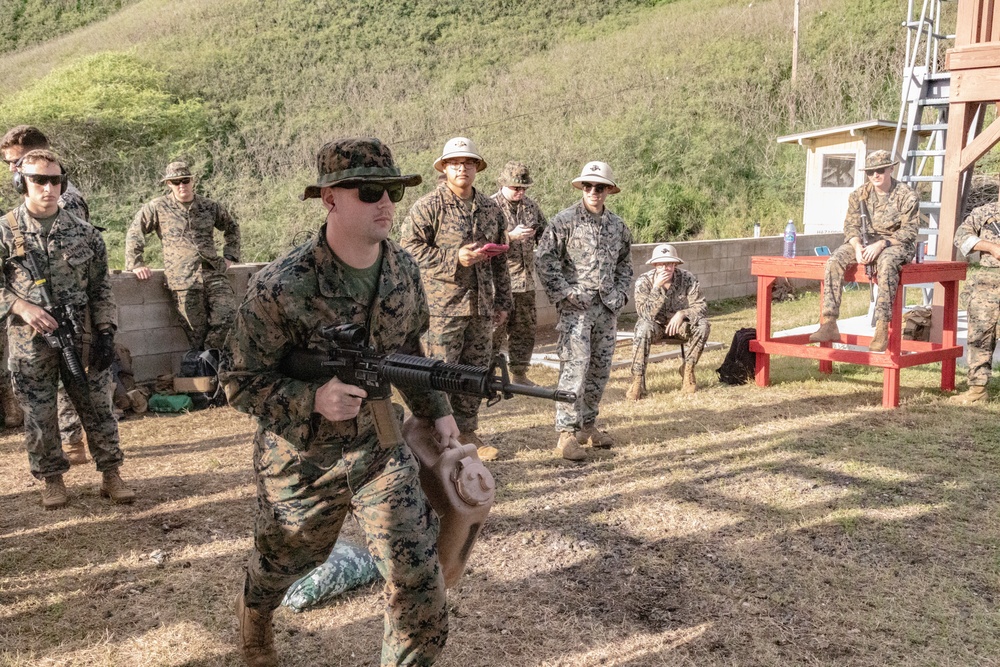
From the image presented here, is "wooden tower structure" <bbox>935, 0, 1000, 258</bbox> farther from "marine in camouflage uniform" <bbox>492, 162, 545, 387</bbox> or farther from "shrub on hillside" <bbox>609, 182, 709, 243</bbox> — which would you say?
"shrub on hillside" <bbox>609, 182, 709, 243</bbox>

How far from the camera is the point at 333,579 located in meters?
4.41

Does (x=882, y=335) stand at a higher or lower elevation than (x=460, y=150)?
lower

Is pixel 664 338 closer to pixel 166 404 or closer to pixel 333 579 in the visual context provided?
pixel 166 404

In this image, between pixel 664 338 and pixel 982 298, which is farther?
pixel 664 338

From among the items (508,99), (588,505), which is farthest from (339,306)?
(508,99)

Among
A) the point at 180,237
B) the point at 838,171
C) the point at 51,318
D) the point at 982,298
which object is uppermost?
the point at 838,171

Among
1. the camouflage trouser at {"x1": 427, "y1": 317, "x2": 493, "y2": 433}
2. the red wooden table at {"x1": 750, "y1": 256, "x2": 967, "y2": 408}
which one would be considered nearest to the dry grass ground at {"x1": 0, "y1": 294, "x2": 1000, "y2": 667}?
the camouflage trouser at {"x1": 427, "y1": 317, "x2": 493, "y2": 433}

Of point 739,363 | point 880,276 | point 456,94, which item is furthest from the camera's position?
point 456,94

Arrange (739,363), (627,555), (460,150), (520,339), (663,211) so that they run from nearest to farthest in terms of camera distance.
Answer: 1. (627,555)
2. (460,150)
3. (520,339)
4. (739,363)
5. (663,211)

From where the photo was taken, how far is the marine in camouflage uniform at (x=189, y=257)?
9055 millimetres

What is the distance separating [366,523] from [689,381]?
673cm

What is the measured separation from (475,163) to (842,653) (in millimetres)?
4266

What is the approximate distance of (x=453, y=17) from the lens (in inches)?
1671

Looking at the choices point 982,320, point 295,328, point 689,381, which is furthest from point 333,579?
point 982,320
